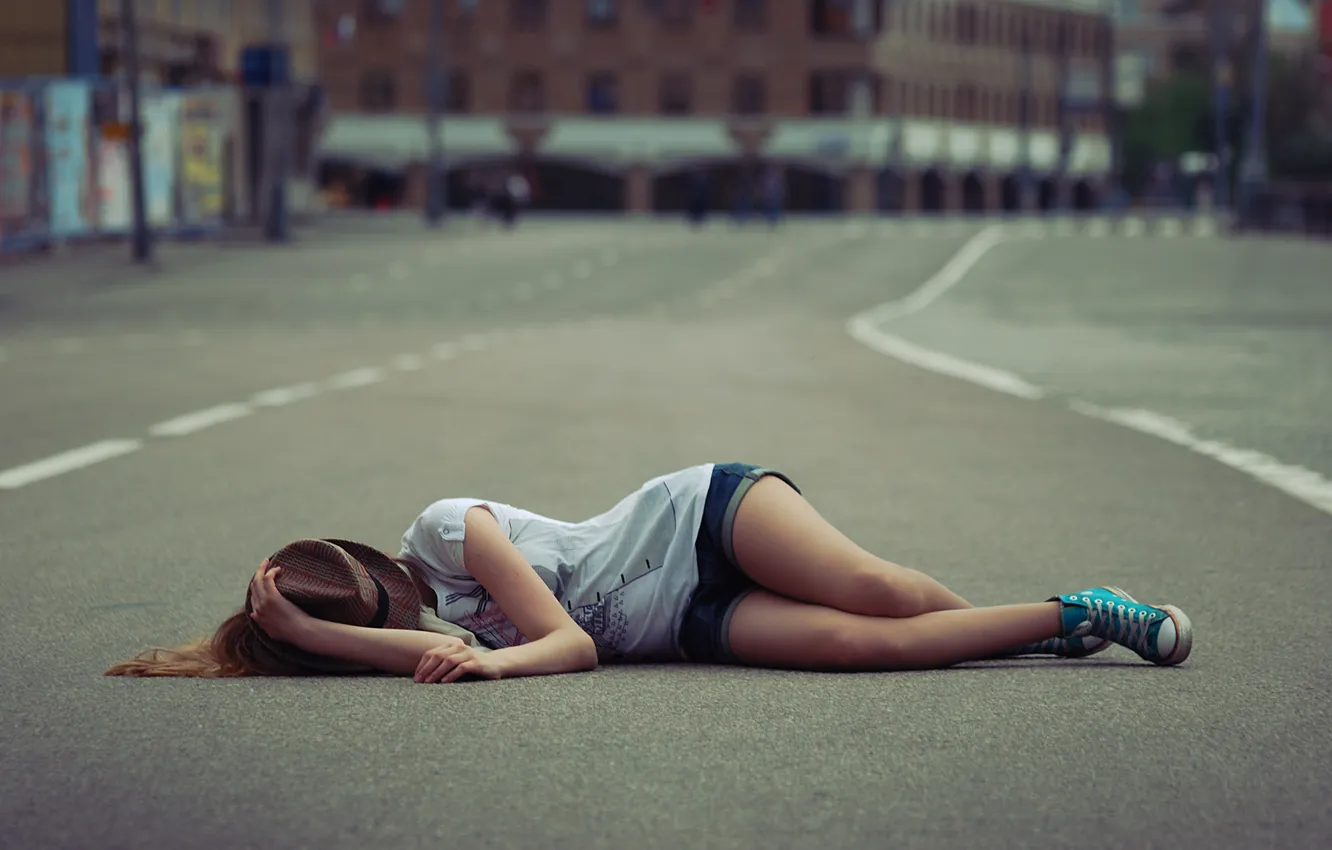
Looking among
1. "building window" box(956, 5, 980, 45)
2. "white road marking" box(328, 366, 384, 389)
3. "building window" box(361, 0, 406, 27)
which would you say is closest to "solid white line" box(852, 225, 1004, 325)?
"white road marking" box(328, 366, 384, 389)

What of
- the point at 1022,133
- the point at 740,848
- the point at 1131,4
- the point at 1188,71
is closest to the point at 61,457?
the point at 740,848

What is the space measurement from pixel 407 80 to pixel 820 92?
17.5 metres

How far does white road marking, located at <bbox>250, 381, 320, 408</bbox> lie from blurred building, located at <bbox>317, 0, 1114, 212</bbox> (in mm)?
84747

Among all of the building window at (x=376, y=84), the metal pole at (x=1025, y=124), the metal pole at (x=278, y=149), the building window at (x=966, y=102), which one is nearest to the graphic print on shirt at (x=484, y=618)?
the metal pole at (x=278, y=149)

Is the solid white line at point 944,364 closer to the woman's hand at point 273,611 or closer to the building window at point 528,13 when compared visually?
the woman's hand at point 273,611

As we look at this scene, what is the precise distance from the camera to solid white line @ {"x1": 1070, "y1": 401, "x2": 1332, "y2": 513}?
1144 cm

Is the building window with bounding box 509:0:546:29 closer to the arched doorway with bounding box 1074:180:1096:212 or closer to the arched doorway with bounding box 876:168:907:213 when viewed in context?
the arched doorway with bounding box 876:168:907:213

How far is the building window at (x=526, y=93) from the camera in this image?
105562mm

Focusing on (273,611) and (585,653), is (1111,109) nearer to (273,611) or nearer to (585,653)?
(585,653)

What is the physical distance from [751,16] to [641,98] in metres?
5.71

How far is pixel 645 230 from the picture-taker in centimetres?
6931

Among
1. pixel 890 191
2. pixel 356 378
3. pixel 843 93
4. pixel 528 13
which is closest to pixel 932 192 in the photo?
pixel 890 191

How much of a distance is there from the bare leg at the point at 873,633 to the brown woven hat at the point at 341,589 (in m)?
0.86

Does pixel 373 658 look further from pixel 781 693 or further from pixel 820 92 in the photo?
pixel 820 92
